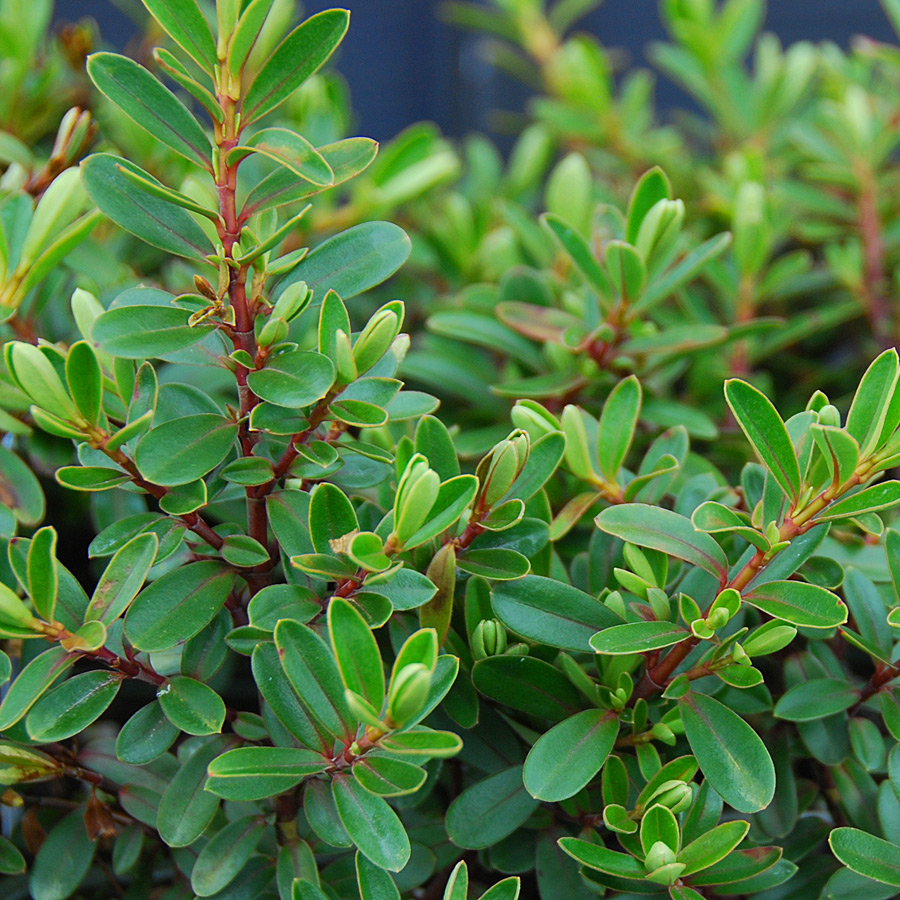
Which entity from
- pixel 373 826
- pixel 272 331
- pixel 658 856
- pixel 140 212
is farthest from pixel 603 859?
pixel 140 212

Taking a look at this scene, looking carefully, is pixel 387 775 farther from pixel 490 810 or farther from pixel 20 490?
pixel 20 490

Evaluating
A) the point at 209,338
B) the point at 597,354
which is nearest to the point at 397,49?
the point at 597,354

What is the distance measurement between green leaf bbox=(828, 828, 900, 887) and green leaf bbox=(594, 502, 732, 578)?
6.9 inches

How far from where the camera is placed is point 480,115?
245 centimetres

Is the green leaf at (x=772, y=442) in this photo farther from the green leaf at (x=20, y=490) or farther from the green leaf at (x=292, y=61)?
the green leaf at (x=20, y=490)

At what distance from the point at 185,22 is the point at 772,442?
0.42m

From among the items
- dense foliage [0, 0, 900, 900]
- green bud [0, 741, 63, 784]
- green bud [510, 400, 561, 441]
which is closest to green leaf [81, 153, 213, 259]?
dense foliage [0, 0, 900, 900]

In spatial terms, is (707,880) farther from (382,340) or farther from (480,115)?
(480,115)

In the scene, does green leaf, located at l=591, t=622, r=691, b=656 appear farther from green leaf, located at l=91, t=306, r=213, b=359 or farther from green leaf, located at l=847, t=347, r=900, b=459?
green leaf, located at l=91, t=306, r=213, b=359

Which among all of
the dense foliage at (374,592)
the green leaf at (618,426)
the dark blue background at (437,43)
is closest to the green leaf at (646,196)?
the dense foliage at (374,592)

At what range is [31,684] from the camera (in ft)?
1.64

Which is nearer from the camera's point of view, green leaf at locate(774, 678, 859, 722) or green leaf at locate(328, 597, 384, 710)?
green leaf at locate(328, 597, 384, 710)

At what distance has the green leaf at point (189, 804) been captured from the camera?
544mm

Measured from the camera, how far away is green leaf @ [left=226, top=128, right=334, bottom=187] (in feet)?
1.65
